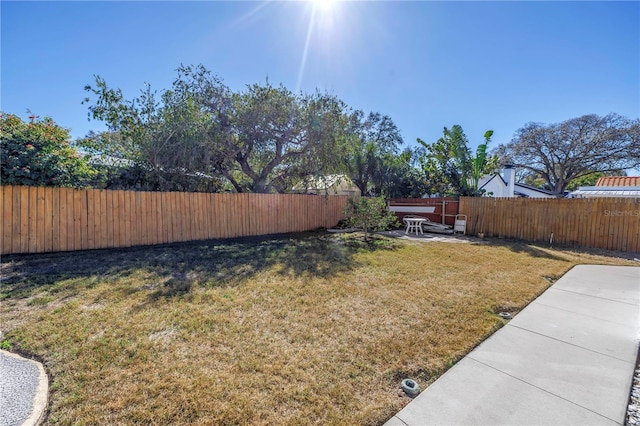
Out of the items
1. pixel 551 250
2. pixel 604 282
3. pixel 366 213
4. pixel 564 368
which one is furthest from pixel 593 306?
pixel 366 213

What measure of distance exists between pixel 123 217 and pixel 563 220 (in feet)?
43.2

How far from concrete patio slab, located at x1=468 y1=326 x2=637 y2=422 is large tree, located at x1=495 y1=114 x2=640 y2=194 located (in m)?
24.2

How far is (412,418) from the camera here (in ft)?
5.66

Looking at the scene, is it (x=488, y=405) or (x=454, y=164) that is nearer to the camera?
(x=488, y=405)

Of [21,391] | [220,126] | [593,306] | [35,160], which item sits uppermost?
[220,126]

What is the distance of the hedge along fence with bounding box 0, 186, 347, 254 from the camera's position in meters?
5.55

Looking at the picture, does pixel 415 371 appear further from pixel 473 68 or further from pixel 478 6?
pixel 473 68

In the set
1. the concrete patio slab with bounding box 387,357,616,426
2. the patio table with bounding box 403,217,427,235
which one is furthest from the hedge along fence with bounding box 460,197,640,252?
the concrete patio slab with bounding box 387,357,616,426

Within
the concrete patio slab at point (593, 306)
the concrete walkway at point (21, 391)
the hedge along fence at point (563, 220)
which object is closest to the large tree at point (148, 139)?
the concrete walkway at point (21, 391)

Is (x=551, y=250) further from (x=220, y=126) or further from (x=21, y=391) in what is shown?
(x=220, y=126)

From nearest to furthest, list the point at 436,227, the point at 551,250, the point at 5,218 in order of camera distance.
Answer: the point at 5,218 < the point at 551,250 < the point at 436,227

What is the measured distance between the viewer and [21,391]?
1.85 m

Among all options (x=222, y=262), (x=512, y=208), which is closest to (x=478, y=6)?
(x=512, y=208)

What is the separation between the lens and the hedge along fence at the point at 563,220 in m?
7.53
